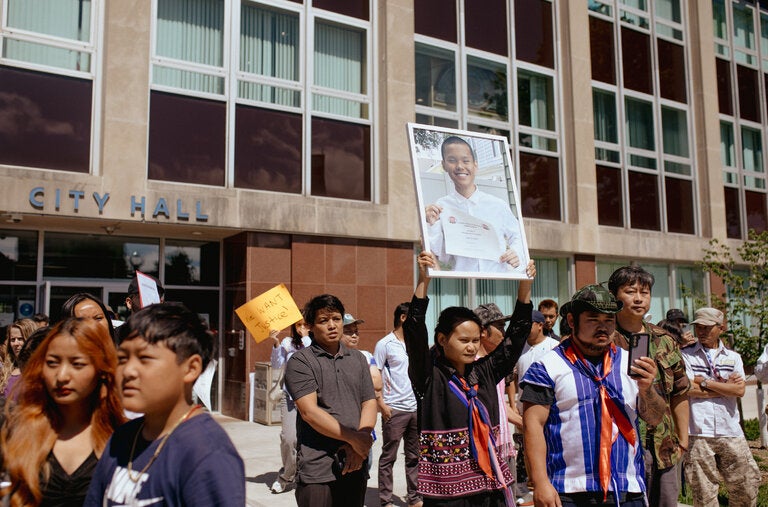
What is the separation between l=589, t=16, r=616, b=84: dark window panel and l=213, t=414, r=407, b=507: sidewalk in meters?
11.4

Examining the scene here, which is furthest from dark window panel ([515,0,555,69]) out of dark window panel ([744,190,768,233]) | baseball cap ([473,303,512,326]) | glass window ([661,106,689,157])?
baseball cap ([473,303,512,326])

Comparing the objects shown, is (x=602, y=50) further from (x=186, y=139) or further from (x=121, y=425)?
(x=121, y=425)

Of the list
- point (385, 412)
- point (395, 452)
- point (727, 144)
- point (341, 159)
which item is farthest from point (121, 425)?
point (727, 144)

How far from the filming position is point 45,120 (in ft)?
36.4

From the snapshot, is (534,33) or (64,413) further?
(534,33)

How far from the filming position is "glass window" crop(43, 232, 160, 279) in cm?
1199

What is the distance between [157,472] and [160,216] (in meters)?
10.1

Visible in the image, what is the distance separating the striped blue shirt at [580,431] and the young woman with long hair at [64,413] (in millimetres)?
2015

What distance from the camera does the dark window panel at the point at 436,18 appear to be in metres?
15.0

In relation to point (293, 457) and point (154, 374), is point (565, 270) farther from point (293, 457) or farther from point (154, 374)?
point (154, 374)

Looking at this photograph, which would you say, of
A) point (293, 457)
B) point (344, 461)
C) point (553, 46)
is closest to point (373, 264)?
point (293, 457)

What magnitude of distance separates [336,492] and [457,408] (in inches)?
39.2

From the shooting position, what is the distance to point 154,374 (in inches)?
83.3

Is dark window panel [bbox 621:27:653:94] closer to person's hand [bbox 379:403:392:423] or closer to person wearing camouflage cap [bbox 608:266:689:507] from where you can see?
person's hand [bbox 379:403:392:423]
